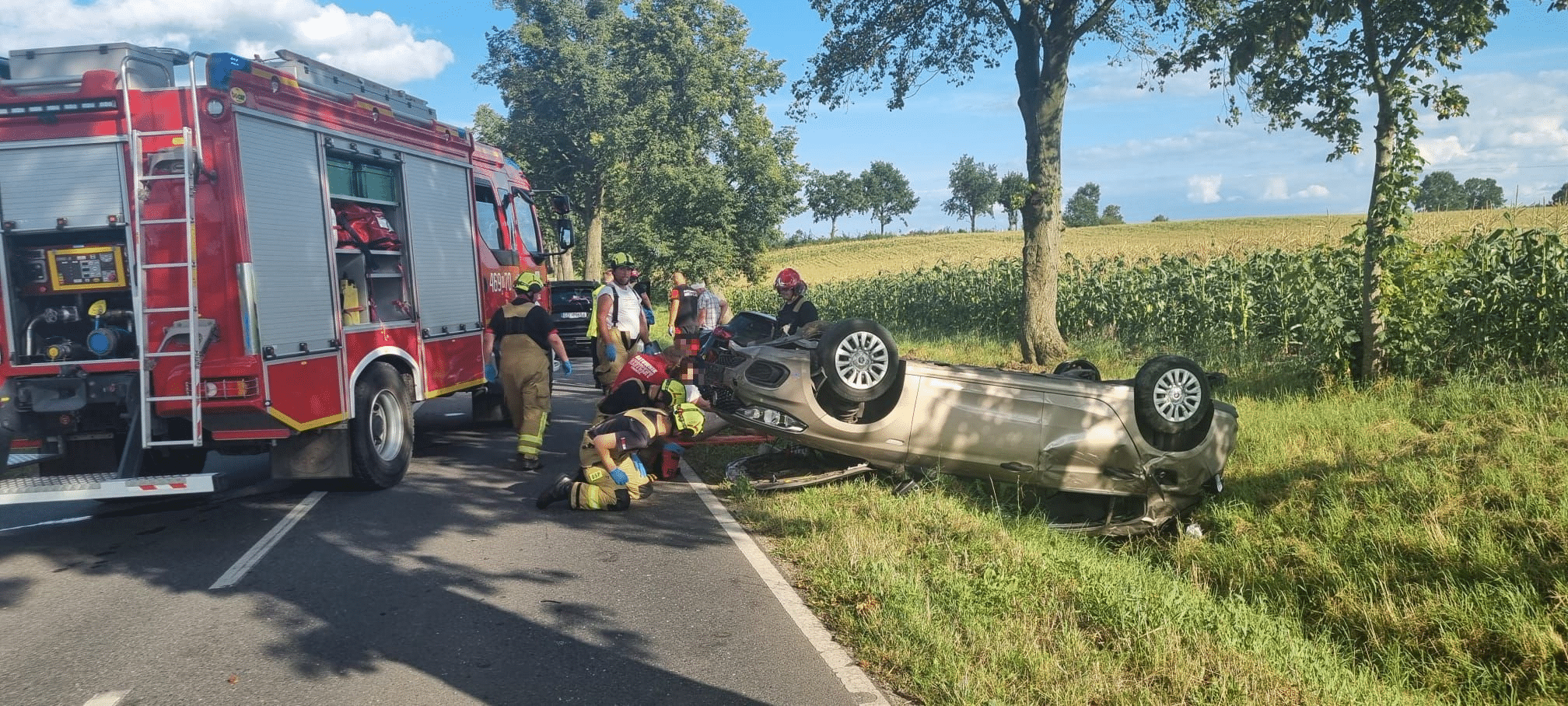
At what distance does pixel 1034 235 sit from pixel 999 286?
5.35 m

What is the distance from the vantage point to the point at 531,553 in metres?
6.19

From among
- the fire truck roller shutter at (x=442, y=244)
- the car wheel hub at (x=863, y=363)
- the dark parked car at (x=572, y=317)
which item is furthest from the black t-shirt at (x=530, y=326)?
the dark parked car at (x=572, y=317)

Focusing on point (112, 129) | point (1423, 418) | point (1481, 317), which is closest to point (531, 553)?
point (112, 129)

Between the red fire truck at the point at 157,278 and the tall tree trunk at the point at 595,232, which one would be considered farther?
the tall tree trunk at the point at 595,232

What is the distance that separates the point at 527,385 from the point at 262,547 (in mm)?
3027

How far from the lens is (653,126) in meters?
41.2

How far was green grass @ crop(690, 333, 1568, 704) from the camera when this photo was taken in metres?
4.09

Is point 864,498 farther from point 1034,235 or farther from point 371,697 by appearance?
point 1034,235

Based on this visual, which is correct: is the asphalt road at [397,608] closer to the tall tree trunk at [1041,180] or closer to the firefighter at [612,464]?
the firefighter at [612,464]

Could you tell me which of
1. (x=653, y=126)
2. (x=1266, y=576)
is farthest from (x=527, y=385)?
(x=653, y=126)

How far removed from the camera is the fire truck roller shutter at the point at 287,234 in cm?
685

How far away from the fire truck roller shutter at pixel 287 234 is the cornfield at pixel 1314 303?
8855 mm

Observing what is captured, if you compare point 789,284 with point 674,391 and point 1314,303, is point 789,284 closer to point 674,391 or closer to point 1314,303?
point 674,391

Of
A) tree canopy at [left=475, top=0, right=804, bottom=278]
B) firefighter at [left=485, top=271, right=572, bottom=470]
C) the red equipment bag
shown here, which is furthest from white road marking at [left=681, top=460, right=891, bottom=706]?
tree canopy at [left=475, top=0, right=804, bottom=278]
